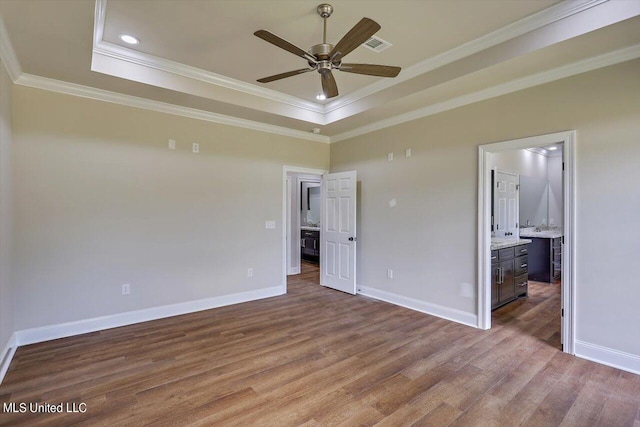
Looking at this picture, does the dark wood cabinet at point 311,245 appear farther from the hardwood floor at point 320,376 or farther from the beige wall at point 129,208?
the hardwood floor at point 320,376

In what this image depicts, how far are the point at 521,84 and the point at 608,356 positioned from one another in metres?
2.78

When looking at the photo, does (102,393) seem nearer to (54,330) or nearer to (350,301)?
(54,330)

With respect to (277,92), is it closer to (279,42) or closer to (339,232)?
(279,42)

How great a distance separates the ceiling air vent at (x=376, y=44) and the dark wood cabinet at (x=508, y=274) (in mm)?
2908

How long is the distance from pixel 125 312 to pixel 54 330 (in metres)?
0.66

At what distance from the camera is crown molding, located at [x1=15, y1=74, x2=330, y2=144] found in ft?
10.7

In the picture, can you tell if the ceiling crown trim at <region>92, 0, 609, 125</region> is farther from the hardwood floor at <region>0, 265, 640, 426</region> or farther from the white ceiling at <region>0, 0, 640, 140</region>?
the hardwood floor at <region>0, 265, 640, 426</region>

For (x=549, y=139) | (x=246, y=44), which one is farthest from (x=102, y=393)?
(x=549, y=139)

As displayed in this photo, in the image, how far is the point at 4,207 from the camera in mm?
2801

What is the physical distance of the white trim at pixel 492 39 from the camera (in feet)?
7.89

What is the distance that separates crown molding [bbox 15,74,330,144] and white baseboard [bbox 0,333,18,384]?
260cm

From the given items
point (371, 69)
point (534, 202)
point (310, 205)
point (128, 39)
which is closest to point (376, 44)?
point (371, 69)

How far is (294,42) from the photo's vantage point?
298 centimetres

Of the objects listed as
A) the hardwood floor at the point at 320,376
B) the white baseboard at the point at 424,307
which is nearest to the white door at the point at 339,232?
the white baseboard at the point at 424,307
